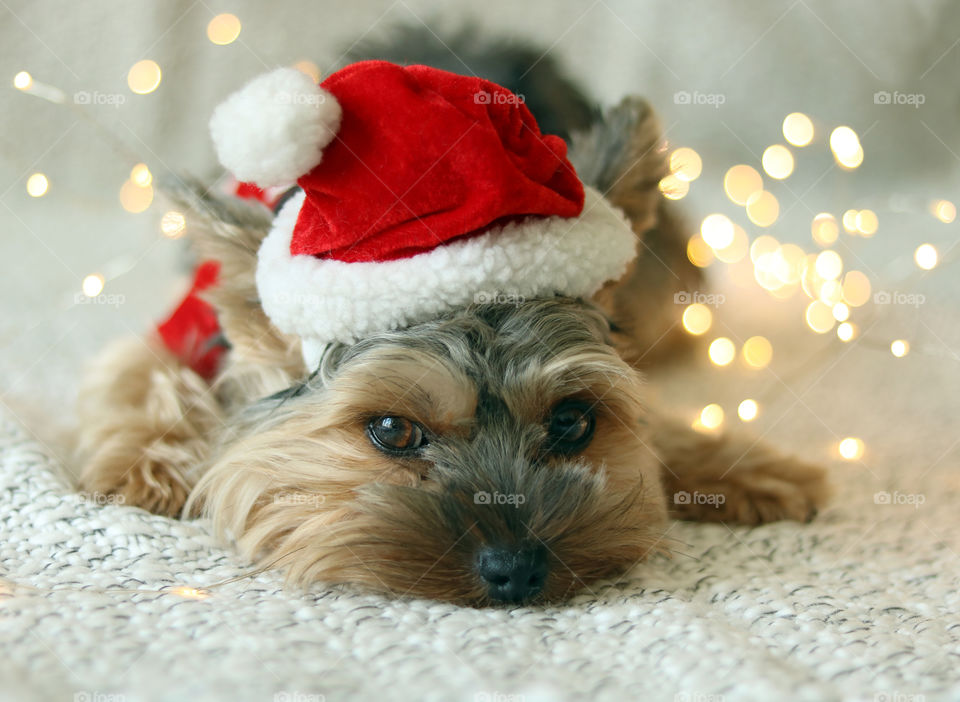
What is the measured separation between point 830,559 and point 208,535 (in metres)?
1.39

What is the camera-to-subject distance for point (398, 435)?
5.60ft

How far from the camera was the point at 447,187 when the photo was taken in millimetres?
1603

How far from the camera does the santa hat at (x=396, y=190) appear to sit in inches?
61.6

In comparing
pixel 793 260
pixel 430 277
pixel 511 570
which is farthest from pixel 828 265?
pixel 511 570

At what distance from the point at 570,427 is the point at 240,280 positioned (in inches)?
33.6

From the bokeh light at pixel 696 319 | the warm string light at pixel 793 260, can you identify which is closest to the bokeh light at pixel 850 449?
the warm string light at pixel 793 260

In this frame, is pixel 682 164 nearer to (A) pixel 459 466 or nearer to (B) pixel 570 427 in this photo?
(B) pixel 570 427

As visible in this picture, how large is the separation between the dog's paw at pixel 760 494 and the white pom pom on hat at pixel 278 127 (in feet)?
4.21

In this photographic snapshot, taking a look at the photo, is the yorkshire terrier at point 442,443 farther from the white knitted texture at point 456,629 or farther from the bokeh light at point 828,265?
the bokeh light at point 828,265

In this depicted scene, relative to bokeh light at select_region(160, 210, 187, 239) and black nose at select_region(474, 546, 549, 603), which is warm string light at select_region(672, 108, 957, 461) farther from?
bokeh light at select_region(160, 210, 187, 239)

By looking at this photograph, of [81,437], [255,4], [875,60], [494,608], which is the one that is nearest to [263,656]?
[494,608]

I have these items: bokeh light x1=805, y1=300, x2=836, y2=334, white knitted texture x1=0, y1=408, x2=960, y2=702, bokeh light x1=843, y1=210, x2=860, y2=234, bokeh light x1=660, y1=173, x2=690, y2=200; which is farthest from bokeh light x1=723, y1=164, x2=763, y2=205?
white knitted texture x1=0, y1=408, x2=960, y2=702

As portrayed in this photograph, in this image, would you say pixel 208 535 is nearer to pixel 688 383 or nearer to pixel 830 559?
pixel 830 559

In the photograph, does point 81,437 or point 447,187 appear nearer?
point 447,187
